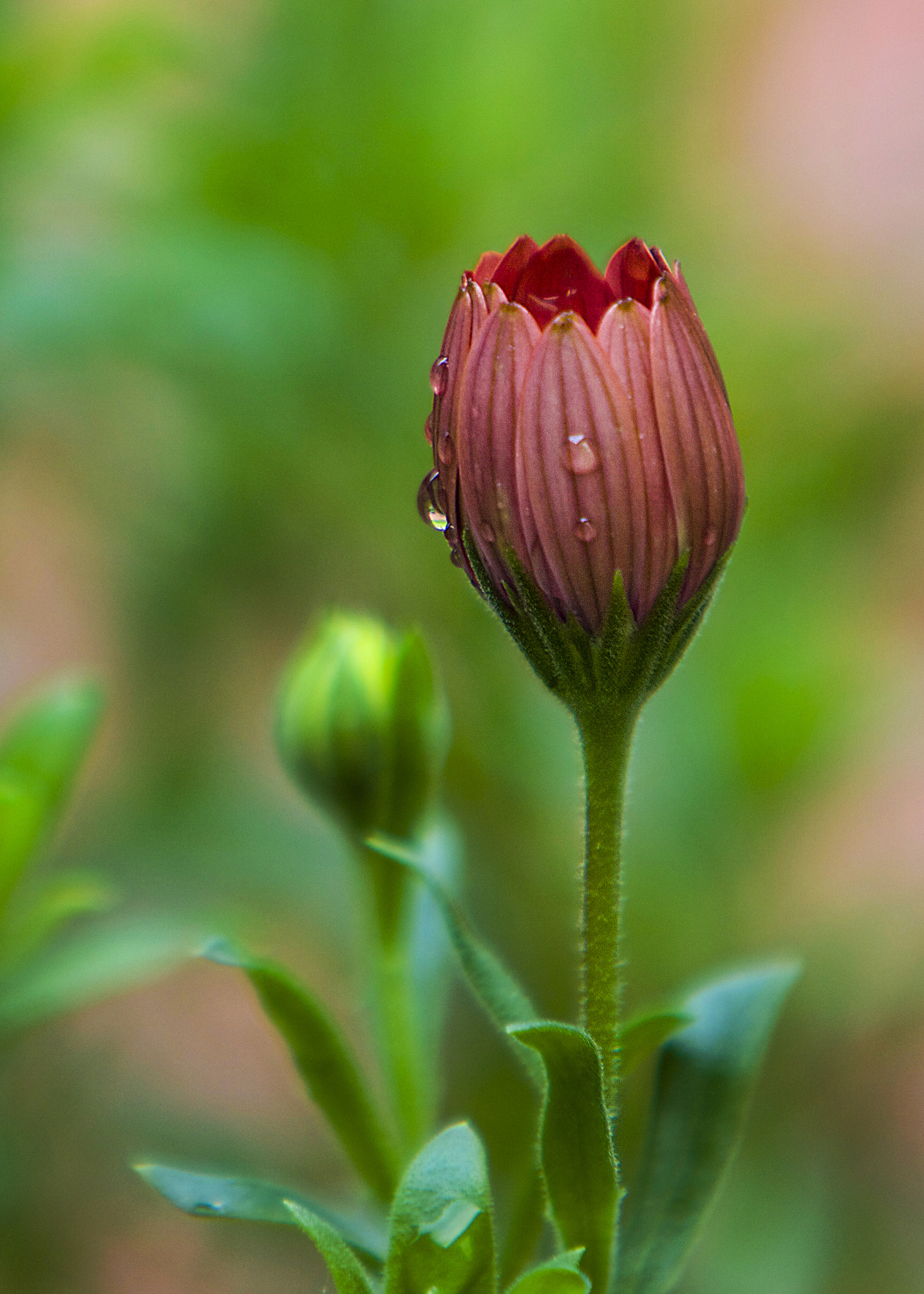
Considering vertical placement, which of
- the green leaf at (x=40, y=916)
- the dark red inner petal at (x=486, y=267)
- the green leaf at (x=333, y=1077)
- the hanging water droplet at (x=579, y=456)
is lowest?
the green leaf at (x=333, y=1077)

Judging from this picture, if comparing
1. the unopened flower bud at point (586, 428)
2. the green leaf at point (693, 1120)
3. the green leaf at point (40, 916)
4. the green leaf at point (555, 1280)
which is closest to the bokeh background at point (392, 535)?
the green leaf at point (40, 916)

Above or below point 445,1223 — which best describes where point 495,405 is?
above

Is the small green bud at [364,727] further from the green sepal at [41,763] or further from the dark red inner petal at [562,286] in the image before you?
the dark red inner petal at [562,286]

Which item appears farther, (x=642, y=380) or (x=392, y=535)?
(x=392, y=535)

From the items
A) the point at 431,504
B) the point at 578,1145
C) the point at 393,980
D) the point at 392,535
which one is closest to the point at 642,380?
the point at 431,504

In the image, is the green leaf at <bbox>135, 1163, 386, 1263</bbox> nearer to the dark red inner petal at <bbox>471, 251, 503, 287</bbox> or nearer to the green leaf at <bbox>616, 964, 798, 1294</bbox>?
the green leaf at <bbox>616, 964, 798, 1294</bbox>

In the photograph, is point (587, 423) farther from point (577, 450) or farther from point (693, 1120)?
point (693, 1120)

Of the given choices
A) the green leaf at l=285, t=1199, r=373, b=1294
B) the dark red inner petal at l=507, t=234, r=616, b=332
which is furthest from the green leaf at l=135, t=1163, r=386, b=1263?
the dark red inner petal at l=507, t=234, r=616, b=332
